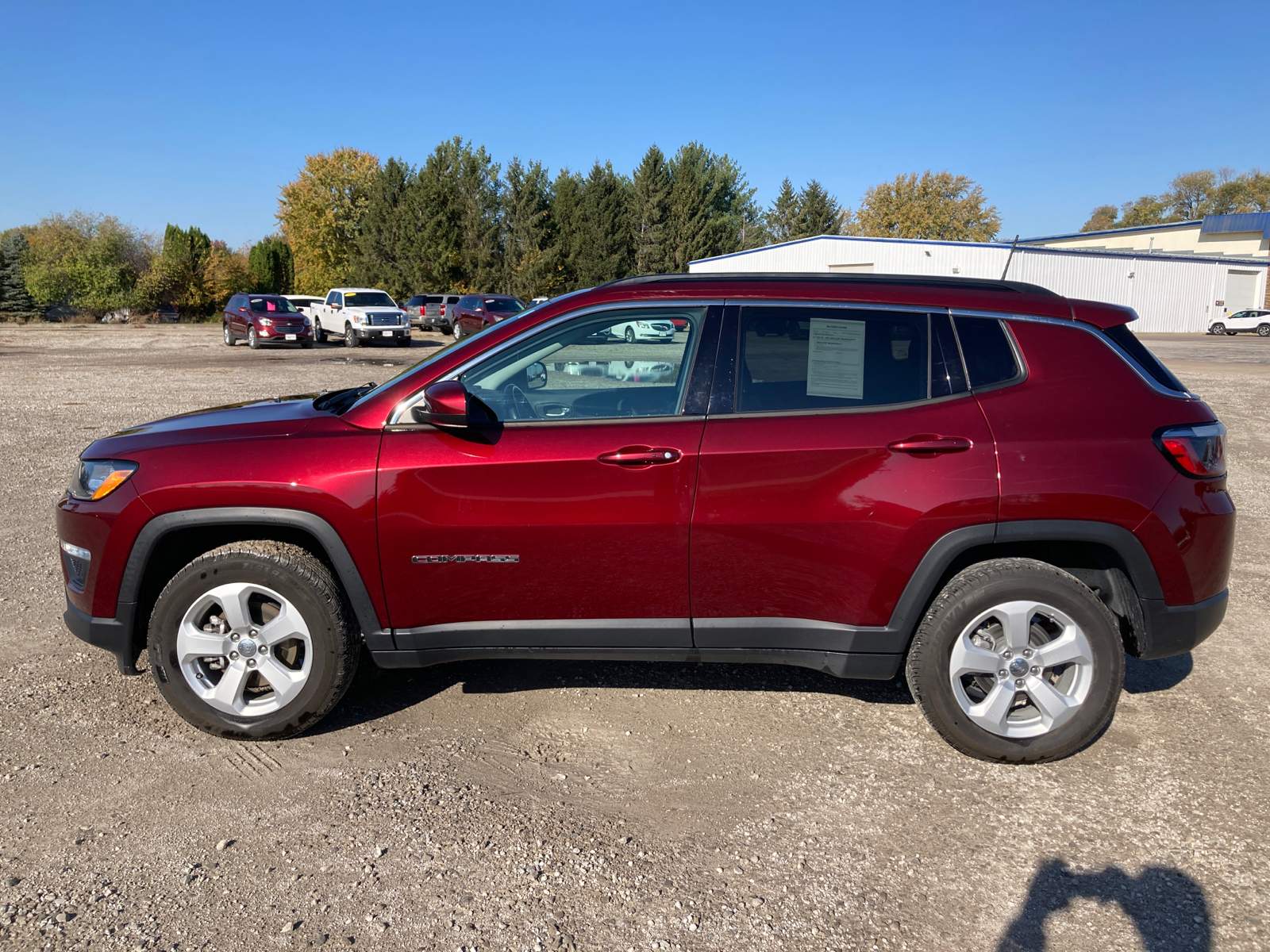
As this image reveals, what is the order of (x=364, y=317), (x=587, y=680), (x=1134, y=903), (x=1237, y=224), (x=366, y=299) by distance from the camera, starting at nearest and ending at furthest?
1. (x=1134, y=903)
2. (x=587, y=680)
3. (x=364, y=317)
4. (x=366, y=299)
5. (x=1237, y=224)

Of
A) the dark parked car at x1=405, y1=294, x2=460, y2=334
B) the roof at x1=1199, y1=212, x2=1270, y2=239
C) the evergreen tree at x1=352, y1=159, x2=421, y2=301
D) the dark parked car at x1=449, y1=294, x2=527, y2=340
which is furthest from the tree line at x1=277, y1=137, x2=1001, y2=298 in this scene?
the roof at x1=1199, y1=212, x2=1270, y2=239

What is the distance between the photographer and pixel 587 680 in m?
4.31

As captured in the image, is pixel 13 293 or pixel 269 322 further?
pixel 13 293

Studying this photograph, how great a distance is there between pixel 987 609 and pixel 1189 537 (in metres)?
0.80

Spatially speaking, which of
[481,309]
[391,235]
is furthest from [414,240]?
[481,309]

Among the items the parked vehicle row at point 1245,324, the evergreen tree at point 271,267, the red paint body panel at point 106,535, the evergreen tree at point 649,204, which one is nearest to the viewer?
the red paint body panel at point 106,535

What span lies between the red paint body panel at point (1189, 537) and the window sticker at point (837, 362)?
117 cm

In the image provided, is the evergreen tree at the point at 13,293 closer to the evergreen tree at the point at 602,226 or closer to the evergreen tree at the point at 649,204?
the evergreen tree at the point at 602,226

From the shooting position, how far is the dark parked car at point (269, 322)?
29500mm

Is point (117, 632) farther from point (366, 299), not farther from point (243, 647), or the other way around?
point (366, 299)

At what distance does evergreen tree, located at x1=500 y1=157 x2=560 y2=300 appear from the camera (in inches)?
2415

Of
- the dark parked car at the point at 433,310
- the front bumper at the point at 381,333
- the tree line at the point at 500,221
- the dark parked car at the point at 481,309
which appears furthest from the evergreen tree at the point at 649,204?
the front bumper at the point at 381,333

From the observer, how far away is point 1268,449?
36.6 ft

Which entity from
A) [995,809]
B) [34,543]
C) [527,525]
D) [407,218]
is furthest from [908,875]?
[407,218]
